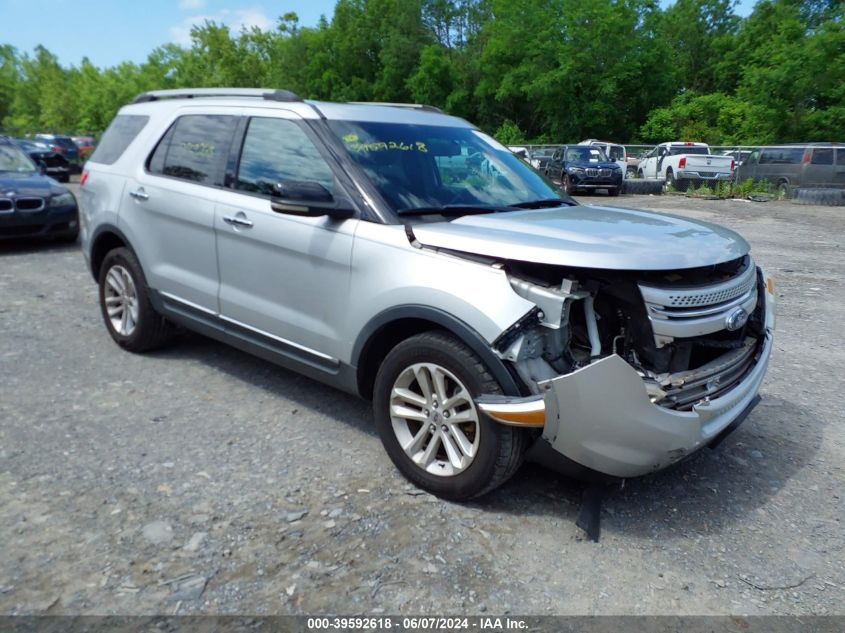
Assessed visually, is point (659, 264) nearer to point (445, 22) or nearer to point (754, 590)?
point (754, 590)

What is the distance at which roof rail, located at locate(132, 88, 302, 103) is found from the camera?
14.1ft

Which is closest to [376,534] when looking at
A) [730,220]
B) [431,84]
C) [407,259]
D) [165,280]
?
[407,259]

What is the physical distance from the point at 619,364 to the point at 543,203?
1.69 meters

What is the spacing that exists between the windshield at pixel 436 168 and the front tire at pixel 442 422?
0.86 m

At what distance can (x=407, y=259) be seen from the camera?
131 inches

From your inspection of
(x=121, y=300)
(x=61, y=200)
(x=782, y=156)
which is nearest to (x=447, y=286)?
(x=121, y=300)

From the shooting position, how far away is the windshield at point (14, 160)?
10.6 m

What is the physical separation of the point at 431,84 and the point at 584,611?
5368cm

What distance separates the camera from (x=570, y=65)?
42.8 meters

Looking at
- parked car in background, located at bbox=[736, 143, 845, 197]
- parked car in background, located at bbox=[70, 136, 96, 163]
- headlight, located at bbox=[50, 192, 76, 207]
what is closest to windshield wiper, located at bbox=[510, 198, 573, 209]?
headlight, located at bbox=[50, 192, 76, 207]

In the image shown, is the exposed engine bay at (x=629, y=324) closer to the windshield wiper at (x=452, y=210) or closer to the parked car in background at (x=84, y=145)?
the windshield wiper at (x=452, y=210)

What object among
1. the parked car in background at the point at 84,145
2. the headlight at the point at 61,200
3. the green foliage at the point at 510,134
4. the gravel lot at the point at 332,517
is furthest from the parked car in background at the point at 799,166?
the parked car in background at the point at 84,145

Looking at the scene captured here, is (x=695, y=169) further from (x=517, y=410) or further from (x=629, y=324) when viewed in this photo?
(x=517, y=410)

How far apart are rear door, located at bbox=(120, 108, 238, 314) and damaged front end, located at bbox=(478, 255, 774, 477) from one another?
2.26 meters
